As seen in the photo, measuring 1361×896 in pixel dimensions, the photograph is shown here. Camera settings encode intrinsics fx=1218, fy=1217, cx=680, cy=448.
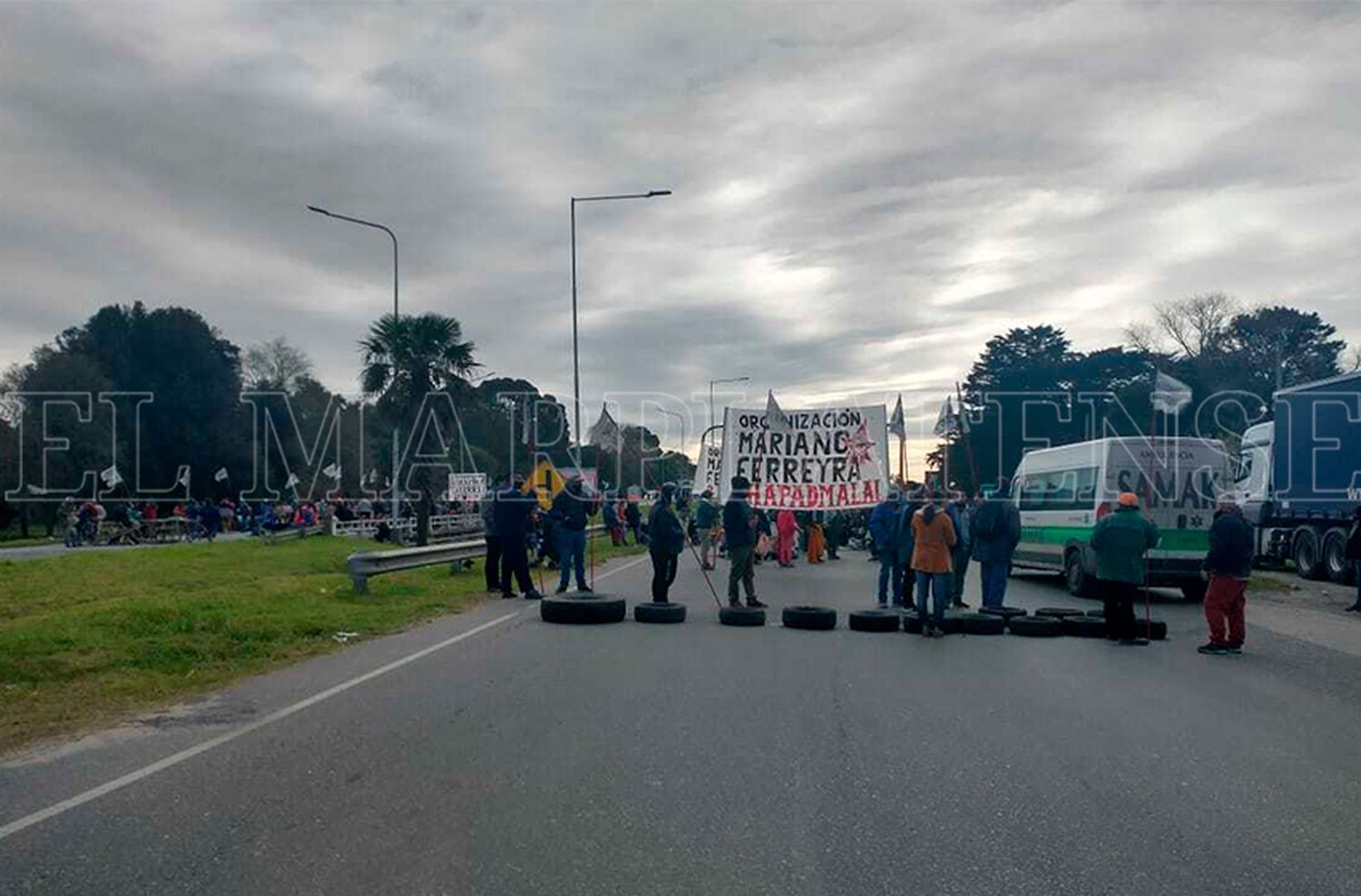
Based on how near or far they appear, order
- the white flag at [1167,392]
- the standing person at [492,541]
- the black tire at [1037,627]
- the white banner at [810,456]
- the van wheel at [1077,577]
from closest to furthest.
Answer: the black tire at [1037,627]
the standing person at [492,541]
the white banner at [810,456]
the van wheel at [1077,577]
the white flag at [1167,392]

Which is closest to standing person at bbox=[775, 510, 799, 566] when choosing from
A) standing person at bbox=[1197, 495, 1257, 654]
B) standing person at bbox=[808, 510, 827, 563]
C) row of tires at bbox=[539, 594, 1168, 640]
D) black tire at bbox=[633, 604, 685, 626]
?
standing person at bbox=[808, 510, 827, 563]

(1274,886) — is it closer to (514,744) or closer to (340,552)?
(514,744)

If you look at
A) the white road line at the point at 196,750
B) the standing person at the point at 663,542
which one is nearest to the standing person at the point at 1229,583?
the standing person at the point at 663,542

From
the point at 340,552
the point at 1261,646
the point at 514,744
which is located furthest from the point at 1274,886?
the point at 340,552

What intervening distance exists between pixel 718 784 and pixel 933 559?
25.5 feet

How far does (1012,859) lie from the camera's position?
5.48 m

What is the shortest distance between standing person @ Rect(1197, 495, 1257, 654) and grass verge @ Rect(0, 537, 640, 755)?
9.48 m

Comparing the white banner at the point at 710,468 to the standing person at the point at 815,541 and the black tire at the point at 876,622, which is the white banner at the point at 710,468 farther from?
the black tire at the point at 876,622

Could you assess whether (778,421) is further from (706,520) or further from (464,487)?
(464,487)

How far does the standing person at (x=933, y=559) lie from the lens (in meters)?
14.1

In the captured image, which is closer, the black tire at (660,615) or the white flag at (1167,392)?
the black tire at (660,615)

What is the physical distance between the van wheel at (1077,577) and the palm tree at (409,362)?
22086 mm

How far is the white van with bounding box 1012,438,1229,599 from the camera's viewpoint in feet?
62.8

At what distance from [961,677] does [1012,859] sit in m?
5.56
